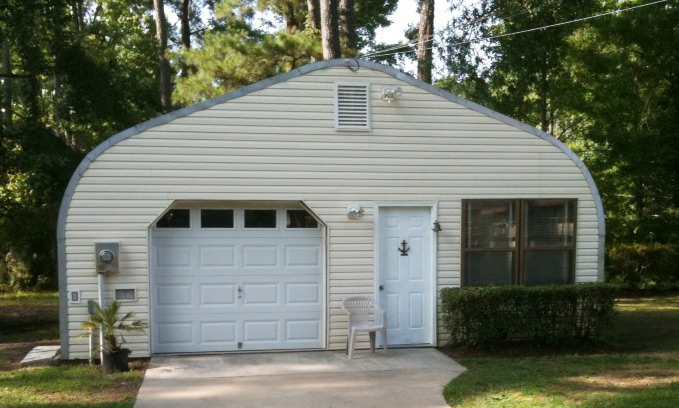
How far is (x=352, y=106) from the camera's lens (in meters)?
9.32

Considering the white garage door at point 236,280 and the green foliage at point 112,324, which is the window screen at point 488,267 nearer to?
the white garage door at point 236,280

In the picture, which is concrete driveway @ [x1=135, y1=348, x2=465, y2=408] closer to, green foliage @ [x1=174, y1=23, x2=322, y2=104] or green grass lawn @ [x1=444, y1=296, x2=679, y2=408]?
green grass lawn @ [x1=444, y1=296, x2=679, y2=408]

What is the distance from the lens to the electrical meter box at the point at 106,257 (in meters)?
8.48

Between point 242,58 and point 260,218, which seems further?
point 242,58

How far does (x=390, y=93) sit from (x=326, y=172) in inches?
55.0

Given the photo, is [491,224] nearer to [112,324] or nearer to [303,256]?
[303,256]

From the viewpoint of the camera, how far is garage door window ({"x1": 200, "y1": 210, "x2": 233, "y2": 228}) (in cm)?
925

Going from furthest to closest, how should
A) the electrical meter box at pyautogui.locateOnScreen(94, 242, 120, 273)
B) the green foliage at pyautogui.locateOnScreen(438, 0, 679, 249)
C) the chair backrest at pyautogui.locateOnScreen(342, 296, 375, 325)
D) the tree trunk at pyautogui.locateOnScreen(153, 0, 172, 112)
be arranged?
the tree trunk at pyautogui.locateOnScreen(153, 0, 172, 112), the green foliage at pyautogui.locateOnScreen(438, 0, 679, 249), the chair backrest at pyautogui.locateOnScreen(342, 296, 375, 325), the electrical meter box at pyautogui.locateOnScreen(94, 242, 120, 273)

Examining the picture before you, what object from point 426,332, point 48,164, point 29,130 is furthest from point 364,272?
point 29,130

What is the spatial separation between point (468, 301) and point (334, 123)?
3.02m

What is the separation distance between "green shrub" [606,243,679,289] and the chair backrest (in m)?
10.6

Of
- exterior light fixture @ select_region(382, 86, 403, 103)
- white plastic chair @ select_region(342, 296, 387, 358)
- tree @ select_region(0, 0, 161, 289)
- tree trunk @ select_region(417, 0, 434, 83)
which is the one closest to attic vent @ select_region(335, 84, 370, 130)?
exterior light fixture @ select_region(382, 86, 403, 103)

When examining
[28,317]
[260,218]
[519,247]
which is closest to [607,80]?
[519,247]

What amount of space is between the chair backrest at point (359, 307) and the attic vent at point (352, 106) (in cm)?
236
